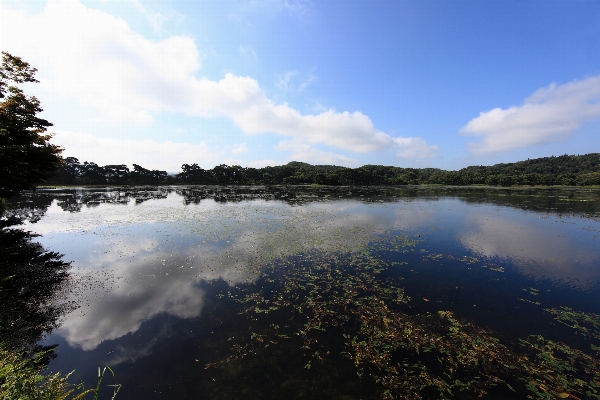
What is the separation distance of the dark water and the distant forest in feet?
331

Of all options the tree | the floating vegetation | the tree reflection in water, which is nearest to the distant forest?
the tree

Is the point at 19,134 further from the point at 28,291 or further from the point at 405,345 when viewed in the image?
the point at 405,345

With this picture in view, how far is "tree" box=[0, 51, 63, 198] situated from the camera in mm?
17375

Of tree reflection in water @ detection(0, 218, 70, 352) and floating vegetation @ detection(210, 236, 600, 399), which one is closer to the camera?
floating vegetation @ detection(210, 236, 600, 399)

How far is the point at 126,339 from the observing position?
7637 mm

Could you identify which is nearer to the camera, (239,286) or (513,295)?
(513,295)

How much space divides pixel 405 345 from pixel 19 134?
100 feet

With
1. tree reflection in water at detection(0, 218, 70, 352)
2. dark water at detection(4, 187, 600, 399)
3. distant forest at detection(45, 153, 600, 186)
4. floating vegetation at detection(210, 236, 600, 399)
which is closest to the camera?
floating vegetation at detection(210, 236, 600, 399)

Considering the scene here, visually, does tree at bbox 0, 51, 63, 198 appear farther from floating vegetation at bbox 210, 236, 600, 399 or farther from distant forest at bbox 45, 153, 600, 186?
distant forest at bbox 45, 153, 600, 186

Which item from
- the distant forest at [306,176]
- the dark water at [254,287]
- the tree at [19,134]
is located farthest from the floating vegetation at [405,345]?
the distant forest at [306,176]

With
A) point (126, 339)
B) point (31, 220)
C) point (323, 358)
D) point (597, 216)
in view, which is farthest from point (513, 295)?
point (31, 220)

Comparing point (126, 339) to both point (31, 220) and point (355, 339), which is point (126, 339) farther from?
point (31, 220)

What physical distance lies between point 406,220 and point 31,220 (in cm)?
4301

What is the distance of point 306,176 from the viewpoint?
137 metres
